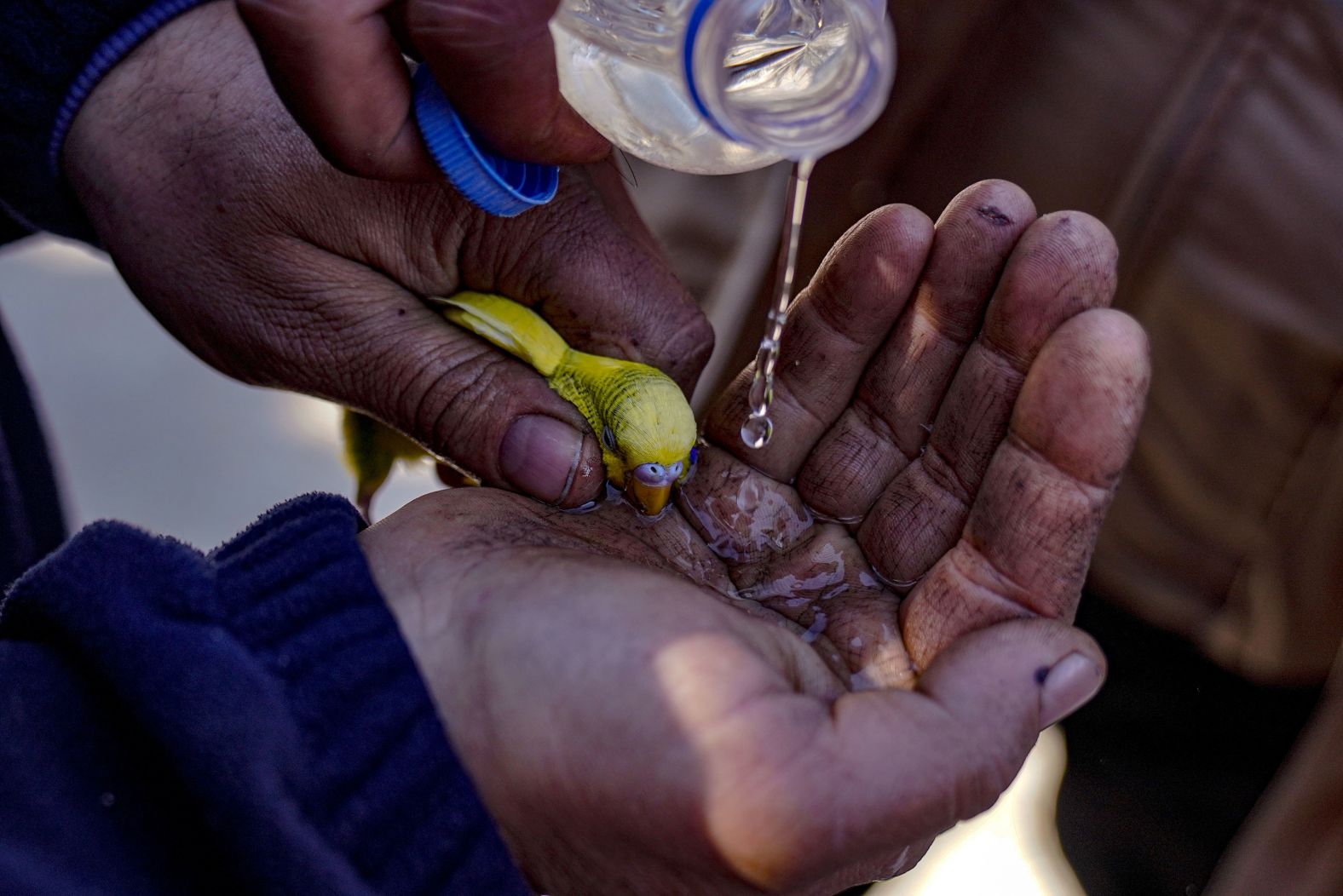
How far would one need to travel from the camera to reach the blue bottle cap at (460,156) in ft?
A: 4.10

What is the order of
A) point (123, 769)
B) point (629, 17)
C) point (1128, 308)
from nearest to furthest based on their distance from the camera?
point (123, 769), point (629, 17), point (1128, 308)

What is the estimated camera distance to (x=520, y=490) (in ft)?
5.11

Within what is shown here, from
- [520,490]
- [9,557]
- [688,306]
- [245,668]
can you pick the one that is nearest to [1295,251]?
[688,306]

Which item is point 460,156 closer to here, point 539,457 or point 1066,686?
point 539,457

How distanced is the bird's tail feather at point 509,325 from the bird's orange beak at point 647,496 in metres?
0.26

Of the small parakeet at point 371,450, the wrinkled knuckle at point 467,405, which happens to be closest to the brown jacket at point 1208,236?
the wrinkled knuckle at point 467,405

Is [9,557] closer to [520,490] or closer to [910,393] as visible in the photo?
[520,490]

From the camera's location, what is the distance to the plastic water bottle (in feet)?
3.74

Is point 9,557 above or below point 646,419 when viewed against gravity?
below

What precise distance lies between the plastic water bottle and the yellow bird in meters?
0.36

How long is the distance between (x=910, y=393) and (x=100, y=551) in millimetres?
1154

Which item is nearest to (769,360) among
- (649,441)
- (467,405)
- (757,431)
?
(757,431)

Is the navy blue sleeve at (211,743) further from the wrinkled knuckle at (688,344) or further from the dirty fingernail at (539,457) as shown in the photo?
the wrinkled knuckle at (688,344)

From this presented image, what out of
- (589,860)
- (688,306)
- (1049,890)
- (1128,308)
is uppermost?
(1128,308)
